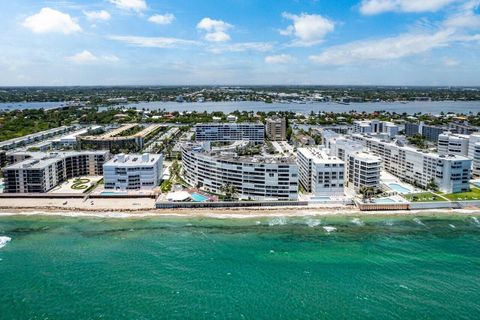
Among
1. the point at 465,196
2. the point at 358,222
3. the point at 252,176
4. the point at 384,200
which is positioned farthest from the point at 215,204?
the point at 465,196

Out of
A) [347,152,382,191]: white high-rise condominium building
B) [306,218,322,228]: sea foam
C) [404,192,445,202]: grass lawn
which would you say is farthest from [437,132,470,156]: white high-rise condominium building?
[306,218,322,228]: sea foam

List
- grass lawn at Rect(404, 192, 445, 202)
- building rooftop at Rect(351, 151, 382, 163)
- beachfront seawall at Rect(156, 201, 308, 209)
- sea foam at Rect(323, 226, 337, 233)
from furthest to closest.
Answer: building rooftop at Rect(351, 151, 382, 163) < grass lawn at Rect(404, 192, 445, 202) < beachfront seawall at Rect(156, 201, 308, 209) < sea foam at Rect(323, 226, 337, 233)

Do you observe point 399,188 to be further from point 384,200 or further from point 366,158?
point 384,200

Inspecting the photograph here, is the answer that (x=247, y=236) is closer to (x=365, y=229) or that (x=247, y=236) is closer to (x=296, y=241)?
(x=296, y=241)

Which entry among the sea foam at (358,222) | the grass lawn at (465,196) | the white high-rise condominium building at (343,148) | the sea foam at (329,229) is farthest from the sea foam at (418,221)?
the white high-rise condominium building at (343,148)

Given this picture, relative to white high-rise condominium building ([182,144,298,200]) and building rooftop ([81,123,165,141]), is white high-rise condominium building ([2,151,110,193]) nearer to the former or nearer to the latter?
white high-rise condominium building ([182,144,298,200])

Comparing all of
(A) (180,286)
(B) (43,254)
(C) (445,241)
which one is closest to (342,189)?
(C) (445,241)
